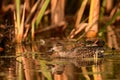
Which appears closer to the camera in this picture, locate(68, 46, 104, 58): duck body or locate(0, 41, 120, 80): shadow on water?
locate(0, 41, 120, 80): shadow on water

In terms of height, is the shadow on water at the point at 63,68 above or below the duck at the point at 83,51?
below

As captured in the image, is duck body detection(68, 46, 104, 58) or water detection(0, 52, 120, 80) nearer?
water detection(0, 52, 120, 80)

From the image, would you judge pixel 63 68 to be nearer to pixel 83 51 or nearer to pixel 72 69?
pixel 72 69

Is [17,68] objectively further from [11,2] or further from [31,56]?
[11,2]

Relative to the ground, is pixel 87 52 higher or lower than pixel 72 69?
higher

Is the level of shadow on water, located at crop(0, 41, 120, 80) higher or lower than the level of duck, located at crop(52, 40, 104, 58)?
lower

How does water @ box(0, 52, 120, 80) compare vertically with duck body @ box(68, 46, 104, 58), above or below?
below

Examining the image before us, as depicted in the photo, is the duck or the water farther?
the duck

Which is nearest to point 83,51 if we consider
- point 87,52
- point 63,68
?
point 87,52

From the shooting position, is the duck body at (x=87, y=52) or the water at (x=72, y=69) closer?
the water at (x=72, y=69)
